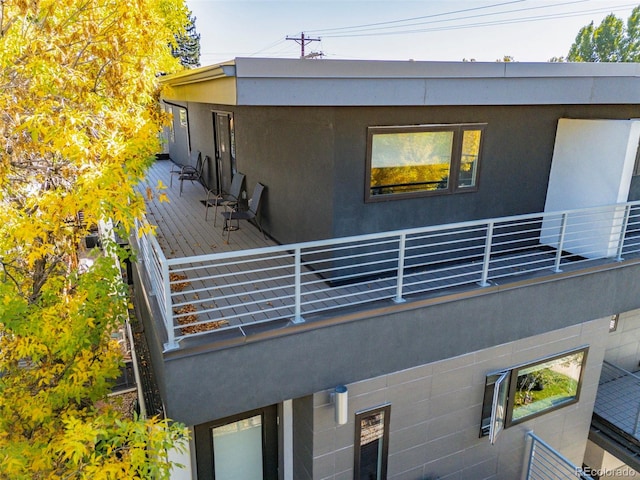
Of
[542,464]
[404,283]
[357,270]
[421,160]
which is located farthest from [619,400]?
[421,160]

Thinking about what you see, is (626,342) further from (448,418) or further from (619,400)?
(448,418)

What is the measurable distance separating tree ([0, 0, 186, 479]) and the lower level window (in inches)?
81.5

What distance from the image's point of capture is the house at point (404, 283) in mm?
4402

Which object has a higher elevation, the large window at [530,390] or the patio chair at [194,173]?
the patio chair at [194,173]

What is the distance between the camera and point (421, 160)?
599 centimetres

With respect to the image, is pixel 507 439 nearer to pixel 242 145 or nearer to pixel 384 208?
pixel 384 208

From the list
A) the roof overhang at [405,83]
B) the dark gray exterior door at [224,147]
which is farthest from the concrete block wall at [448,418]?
the dark gray exterior door at [224,147]

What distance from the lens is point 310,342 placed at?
4.54 metres

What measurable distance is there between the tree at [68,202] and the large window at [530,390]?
387 cm

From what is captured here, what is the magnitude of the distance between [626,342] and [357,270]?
19.0 feet

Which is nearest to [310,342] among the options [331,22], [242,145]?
[242,145]

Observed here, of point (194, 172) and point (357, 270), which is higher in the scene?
point (194, 172)

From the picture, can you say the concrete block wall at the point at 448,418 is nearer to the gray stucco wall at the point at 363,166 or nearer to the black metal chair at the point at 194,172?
the gray stucco wall at the point at 363,166

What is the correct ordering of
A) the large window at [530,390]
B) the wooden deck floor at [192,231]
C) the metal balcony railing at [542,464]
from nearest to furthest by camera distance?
the large window at [530,390] < the metal balcony railing at [542,464] < the wooden deck floor at [192,231]
